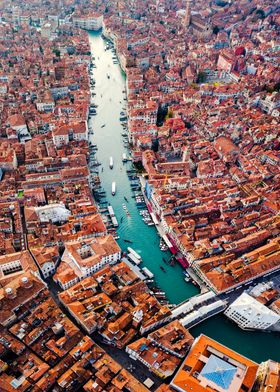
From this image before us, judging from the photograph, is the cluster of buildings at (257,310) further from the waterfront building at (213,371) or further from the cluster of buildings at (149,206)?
the waterfront building at (213,371)

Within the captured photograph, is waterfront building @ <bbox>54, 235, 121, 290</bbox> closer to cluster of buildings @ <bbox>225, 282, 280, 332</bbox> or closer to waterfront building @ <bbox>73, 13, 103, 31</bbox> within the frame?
cluster of buildings @ <bbox>225, 282, 280, 332</bbox>

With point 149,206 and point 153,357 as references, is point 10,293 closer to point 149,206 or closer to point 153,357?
point 153,357

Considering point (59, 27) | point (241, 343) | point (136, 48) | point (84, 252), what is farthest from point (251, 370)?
point (59, 27)

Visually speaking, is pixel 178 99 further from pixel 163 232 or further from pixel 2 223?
pixel 2 223

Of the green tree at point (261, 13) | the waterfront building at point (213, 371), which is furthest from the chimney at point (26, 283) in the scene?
the green tree at point (261, 13)

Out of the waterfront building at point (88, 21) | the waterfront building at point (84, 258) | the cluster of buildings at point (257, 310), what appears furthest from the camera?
the waterfront building at point (88, 21)
